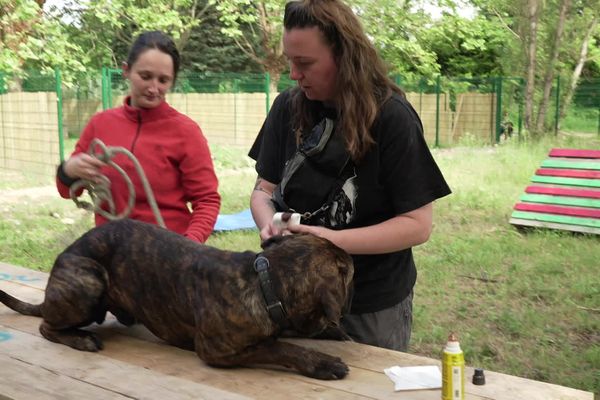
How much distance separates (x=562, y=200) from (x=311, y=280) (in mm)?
8053

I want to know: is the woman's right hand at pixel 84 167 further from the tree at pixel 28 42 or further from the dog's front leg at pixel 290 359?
the tree at pixel 28 42

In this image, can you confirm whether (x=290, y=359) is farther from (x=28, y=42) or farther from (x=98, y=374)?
(x=28, y=42)

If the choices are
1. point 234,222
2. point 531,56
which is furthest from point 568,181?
point 531,56

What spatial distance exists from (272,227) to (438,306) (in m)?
3.92

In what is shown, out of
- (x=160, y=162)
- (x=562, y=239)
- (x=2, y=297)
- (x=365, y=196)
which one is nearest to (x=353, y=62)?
(x=365, y=196)

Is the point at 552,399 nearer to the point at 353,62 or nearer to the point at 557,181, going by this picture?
the point at 353,62

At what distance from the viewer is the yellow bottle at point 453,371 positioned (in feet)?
7.59

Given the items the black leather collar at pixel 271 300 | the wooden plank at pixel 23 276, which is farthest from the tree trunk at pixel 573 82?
the black leather collar at pixel 271 300

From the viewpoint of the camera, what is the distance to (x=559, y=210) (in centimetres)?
959

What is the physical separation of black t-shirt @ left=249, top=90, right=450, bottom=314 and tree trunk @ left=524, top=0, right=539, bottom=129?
1987cm

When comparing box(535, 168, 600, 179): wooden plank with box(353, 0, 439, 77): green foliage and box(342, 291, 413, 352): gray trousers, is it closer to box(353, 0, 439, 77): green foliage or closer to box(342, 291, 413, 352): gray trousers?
box(342, 291, 413, 352): gray trousers

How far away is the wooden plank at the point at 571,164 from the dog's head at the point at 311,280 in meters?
8.38

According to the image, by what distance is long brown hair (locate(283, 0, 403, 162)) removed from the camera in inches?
112

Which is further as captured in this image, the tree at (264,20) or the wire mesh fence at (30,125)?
the tree at (264,20)
